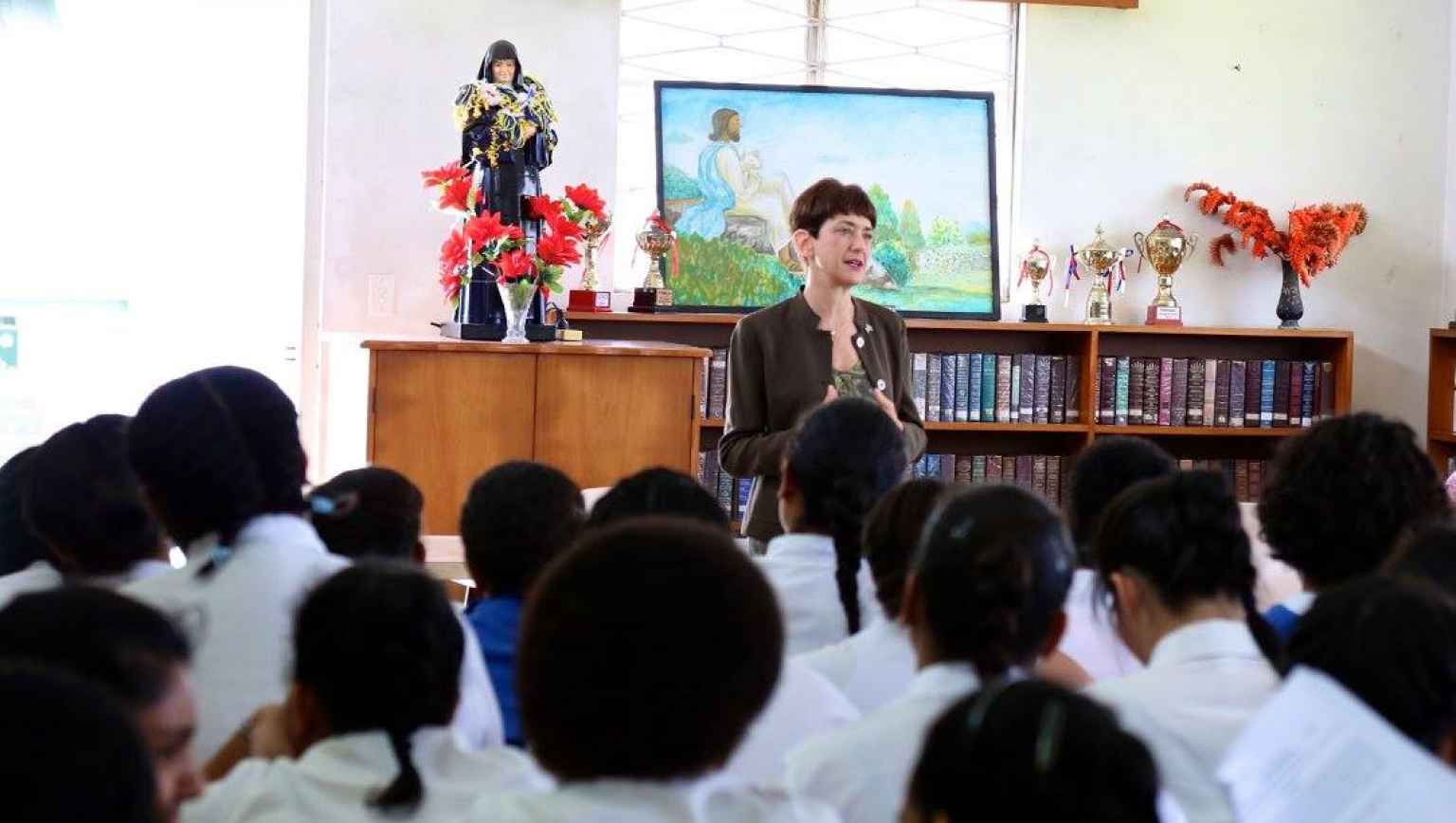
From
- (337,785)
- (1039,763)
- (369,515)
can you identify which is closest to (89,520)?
(369,515)

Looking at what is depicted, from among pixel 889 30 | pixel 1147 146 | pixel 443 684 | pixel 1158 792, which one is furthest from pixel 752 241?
pixel 1158 792

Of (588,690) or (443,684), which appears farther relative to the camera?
(443,684)

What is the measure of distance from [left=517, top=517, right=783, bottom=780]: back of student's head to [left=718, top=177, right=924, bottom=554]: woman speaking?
194cm

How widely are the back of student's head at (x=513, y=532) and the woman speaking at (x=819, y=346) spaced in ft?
3.44

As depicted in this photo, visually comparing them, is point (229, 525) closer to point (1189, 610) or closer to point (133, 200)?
point (1189, 610)

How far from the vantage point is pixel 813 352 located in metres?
3.13

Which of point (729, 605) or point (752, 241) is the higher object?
point (752, 241)

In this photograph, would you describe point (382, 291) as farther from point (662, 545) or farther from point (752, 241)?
point (662, 545)

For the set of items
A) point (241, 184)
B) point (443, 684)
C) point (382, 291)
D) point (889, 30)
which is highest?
point (889, 30)

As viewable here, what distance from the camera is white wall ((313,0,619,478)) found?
18.4ft

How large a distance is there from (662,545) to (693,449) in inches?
126

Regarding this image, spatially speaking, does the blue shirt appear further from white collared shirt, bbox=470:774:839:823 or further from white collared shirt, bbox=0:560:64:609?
white collared shirt, bbox=470:774:839:823

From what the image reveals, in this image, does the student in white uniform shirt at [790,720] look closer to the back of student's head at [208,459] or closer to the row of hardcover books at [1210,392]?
the back of student's head at [208,459]

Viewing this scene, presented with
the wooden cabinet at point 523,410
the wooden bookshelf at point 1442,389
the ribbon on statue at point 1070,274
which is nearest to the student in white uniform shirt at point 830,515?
the wooden cabinet at point 523,410
